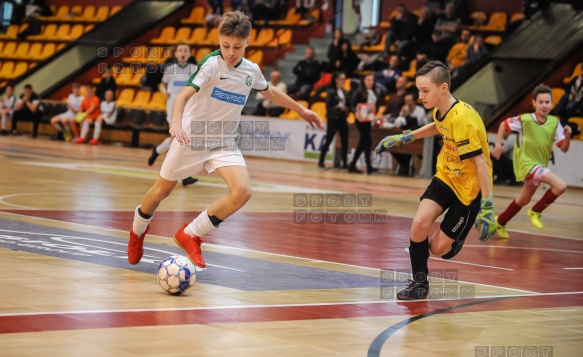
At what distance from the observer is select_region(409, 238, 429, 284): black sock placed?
7926 millimetres

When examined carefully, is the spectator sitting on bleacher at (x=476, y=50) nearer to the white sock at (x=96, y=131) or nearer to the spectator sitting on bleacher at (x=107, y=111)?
the spectator sitting on bleacher at (x=107, y=111)

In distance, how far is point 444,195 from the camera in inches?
321

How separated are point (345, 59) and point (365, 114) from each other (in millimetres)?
4586

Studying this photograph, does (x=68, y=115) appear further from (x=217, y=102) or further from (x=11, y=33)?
(x=217, y=102)

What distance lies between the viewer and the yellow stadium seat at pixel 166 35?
3438 cm

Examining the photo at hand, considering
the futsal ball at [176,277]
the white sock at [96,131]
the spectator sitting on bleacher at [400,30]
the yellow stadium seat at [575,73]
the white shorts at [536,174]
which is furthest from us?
the white sock at [96,131]

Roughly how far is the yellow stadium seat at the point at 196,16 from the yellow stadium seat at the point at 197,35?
0.65 m

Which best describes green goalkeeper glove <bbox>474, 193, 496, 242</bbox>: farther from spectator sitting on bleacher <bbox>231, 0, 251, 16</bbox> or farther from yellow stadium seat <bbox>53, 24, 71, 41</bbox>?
yellow stadium seat <bbox>53, 24, 71, 41</bbox>

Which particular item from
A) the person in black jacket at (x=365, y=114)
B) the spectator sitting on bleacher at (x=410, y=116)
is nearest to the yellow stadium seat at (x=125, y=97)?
the person in black jacket at (x=365, y=114)

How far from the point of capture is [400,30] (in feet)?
90.7

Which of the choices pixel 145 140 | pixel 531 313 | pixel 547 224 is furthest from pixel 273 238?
pixel 145 140

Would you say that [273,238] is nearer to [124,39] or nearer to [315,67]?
[315,67]

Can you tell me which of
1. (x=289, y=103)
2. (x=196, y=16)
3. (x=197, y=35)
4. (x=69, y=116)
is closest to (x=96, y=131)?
(x=69, y=116)

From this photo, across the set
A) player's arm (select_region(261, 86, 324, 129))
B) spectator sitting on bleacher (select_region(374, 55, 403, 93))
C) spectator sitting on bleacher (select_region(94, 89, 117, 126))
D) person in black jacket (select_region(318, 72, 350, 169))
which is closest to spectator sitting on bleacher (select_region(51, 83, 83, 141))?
spectator sitting on bleacher (select_region(94, 89, 117, 126))
